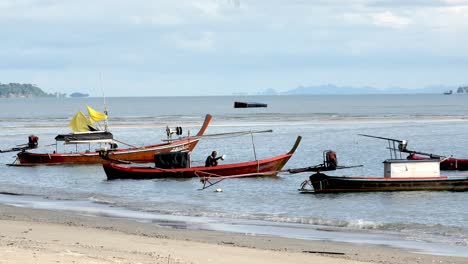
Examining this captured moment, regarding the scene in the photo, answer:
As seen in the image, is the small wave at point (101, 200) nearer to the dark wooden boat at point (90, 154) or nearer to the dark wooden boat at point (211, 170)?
the dark wooden boat at point (211, 170)

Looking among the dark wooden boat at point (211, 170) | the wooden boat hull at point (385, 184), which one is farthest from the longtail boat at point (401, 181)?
the dark wooden boat at point (211, 170)

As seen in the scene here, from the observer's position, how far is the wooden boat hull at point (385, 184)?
3412 centimetres

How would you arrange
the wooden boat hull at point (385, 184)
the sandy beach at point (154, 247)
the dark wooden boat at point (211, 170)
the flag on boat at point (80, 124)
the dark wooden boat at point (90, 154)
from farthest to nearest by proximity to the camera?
the flag on boat at point (80, 124), the dark wooden boat at point (90, 154), the dark wooden boat at point (211, 170), the wooden boat hull at point (385, 184), the sandy beach at point (154, 247)

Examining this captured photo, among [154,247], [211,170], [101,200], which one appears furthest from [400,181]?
[154,247]

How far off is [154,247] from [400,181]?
17887 mm

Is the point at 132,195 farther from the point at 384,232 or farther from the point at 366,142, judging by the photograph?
the point at 366,142

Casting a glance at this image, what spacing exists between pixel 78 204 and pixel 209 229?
31.2ft

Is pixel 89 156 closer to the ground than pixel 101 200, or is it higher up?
higher up

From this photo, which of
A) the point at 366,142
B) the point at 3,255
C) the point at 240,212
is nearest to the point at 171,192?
the point at 240,212

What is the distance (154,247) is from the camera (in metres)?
18.4

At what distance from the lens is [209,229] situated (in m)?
24.1

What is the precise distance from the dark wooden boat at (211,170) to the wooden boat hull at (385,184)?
5.74 m

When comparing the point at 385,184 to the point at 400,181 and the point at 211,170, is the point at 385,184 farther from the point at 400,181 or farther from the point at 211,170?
the point at 211,170

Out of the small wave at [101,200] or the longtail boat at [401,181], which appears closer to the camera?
the small wave at [101,200]
